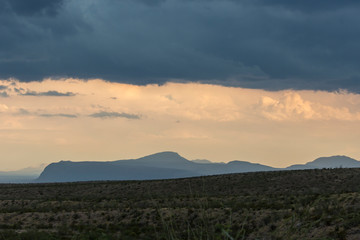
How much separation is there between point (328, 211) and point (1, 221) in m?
30.8

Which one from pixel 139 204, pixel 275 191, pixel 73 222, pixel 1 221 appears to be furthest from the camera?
pixel 275 191

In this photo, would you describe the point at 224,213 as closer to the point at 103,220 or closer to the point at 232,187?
the point at 103,220

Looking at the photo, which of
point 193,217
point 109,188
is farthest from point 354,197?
point 109,188

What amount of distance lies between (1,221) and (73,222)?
8.14 m

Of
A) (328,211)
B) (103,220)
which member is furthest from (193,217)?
(328,211)

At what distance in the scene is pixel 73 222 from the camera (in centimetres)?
4175

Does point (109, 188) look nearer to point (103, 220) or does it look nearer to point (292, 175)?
point (292, 175)

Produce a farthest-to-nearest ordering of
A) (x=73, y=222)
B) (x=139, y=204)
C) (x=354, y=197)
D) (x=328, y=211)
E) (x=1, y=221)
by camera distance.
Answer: (x=139, y=204), (x=1, y=221), (x=73, y=222), (x=354, y=197), (x=328, y=211)

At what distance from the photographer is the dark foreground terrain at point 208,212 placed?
11.9 meters

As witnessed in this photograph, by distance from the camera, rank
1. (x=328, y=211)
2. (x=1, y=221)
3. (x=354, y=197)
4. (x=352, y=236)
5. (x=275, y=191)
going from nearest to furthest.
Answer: (x=352, y=236) < (x=328, y=211) < (x=354, y=197) < (x=1, y=221) < (x=275, y=191)

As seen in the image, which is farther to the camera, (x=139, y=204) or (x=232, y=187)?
(x=232, y=187)

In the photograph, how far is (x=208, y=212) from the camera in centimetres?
3684

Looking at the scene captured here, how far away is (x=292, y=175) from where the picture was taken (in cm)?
8081

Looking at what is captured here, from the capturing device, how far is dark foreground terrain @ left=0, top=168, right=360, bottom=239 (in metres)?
11.9
